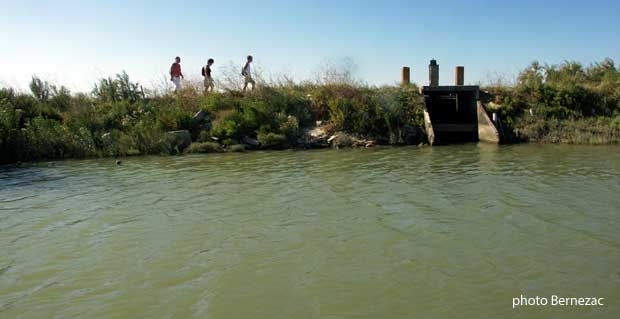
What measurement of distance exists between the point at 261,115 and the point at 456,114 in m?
8.70

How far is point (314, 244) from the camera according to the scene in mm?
5926

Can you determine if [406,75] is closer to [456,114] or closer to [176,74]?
[456,114]

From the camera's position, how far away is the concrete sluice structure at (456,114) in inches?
680

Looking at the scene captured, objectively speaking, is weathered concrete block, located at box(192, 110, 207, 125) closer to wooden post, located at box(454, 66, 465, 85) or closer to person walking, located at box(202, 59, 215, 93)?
person walking, located at box(202, 59, 215, 93)

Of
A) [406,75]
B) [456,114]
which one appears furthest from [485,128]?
[406,75]

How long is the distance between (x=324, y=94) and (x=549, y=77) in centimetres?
1067

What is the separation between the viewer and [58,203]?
8.56 meters

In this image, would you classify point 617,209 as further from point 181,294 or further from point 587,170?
point 181,294

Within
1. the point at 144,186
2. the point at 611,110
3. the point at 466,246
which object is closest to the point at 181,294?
the point at 466,246

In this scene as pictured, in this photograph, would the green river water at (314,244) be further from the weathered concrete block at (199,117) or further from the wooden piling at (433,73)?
the wooden piling at (433,73)

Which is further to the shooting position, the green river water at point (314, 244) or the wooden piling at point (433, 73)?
the wooden piling at point (433, 73)

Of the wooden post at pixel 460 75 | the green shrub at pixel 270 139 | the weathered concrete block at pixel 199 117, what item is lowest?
the green shrub at pixel 270 139

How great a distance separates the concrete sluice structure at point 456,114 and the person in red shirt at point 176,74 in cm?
1004

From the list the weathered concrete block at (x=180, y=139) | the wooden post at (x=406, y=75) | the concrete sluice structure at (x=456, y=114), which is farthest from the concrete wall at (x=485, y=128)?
the weathered concrete block at (x=180, y=139)
